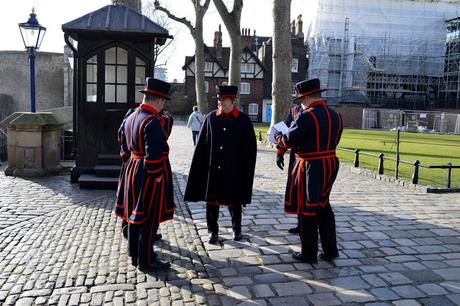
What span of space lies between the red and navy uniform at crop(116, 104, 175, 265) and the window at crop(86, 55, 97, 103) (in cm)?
552

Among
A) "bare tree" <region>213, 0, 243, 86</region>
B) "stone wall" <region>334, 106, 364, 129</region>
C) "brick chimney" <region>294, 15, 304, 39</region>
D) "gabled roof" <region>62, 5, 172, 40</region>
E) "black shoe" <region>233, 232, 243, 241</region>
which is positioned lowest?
"black shoe" <region>233, 232, 243, 241</region>

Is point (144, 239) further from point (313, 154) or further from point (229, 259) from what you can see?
point (313, 154)

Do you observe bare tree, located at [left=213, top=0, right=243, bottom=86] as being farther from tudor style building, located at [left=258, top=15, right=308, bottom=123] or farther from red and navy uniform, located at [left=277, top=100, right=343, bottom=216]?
tudor style building, located at [left=258, top=15, right=308, bottom=123]

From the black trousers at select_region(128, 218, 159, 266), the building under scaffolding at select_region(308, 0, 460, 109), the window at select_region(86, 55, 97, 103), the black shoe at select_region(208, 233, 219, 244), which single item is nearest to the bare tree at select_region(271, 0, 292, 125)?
the window at select_region(86, 55, 97, 103)

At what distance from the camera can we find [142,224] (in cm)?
518

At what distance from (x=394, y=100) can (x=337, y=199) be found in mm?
49020

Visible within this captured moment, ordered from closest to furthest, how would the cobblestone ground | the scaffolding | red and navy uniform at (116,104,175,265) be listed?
the cobblestone ground
red and navy uniform at (116,104,175,265)
the scaffolding

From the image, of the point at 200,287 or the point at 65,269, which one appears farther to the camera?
the point at 65,269

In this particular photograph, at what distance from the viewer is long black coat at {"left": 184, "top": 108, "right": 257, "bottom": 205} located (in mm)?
6145

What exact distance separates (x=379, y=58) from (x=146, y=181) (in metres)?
53.1

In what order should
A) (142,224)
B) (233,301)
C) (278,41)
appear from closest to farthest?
(233,301) < (142,224) < (278,41)

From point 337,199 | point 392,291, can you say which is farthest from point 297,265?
point 337,199

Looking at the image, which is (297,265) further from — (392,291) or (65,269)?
(65,269)

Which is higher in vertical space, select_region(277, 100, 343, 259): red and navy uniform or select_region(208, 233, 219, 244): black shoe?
select_region(277, 100, 343, 259): red and navy uniform
